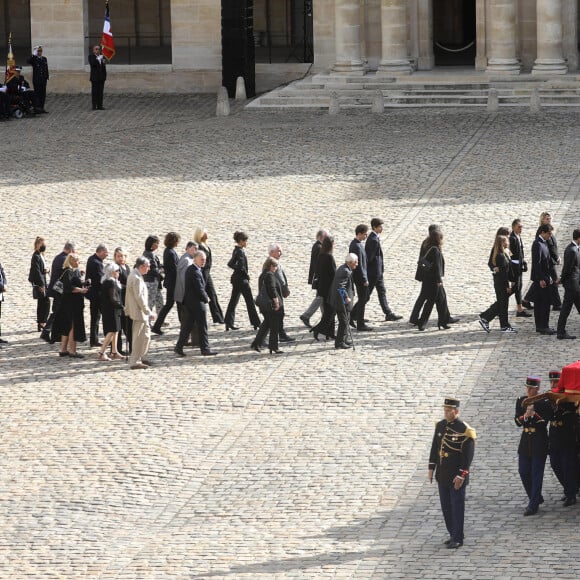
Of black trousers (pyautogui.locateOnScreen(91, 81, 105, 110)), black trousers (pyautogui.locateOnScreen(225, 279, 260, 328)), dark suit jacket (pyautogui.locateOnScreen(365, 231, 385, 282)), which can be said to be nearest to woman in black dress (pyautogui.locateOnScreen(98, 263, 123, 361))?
black trousers (pyautogui.locateOnScreen(225, 279, 260, 328))

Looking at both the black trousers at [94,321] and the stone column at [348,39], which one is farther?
the stone column at [348,39]

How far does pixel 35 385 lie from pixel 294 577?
22.3 feet

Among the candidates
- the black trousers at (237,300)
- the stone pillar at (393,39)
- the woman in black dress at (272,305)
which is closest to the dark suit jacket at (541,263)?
the woman in black dress at (272,305)

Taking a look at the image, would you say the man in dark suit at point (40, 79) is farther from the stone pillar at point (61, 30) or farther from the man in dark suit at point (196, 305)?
the man in dark suit at point (196, 305)

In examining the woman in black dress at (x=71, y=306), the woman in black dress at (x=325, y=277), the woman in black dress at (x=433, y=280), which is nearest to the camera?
the woman in black dress at (x=71, y=306)

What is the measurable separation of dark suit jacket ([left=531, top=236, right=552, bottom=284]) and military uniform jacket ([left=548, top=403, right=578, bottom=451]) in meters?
6.16

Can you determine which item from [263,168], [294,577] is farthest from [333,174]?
[294,577]

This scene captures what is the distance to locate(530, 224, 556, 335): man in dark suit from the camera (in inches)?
840

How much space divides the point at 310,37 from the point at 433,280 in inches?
1161

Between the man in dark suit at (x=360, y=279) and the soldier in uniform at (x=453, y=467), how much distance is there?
23.0ft

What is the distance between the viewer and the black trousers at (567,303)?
21016mm

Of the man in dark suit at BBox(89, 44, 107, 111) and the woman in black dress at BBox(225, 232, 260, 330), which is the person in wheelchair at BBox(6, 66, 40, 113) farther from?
the woman in black dress at BBox(225, 232, 260, 330)

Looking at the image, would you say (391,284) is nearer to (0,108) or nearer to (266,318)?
(266,318)

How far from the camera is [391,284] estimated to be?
2389 centimetres
